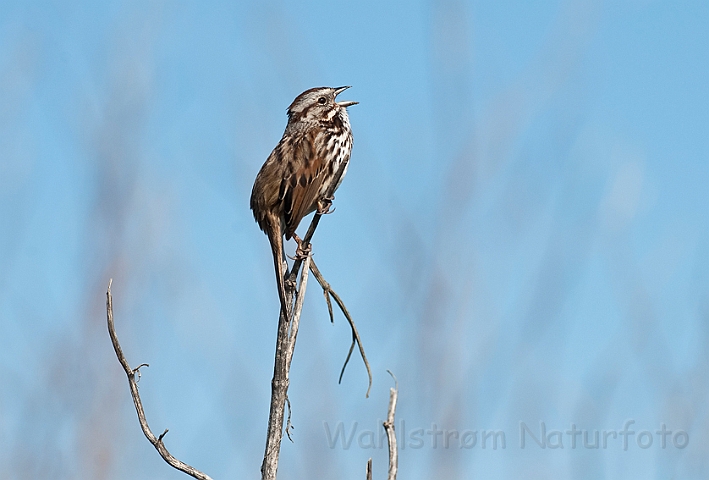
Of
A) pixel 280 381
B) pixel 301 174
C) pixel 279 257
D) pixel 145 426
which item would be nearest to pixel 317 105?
pixel 301 174

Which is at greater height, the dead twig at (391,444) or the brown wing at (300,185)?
the brown wing at (300,185)

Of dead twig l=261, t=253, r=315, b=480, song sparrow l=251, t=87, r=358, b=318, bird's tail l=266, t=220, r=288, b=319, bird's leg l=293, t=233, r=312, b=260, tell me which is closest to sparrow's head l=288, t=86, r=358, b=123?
song sparrow l=251, t=87, r=358, b=318

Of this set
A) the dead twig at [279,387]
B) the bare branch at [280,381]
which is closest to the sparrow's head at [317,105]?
the bare branch at [280,381]

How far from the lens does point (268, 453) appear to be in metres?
2.06

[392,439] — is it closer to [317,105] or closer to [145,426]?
[145,426]

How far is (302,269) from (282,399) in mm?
620

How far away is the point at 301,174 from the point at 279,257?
2.63 ft

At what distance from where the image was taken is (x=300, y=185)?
162 inches

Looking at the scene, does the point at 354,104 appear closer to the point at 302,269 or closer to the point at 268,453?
the point at 302,269

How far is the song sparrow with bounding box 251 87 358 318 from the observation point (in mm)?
4031

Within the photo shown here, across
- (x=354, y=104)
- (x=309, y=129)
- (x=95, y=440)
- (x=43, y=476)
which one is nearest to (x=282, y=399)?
(x=95, y=440)

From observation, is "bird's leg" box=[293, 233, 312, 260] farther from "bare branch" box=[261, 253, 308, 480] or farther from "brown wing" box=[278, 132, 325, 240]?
"brown wing" box=[278, 132, 325, 240]

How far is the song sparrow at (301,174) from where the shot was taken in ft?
13.2

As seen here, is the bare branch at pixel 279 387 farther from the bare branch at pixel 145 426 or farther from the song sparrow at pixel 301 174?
the song sparrow at pixel 301 174
